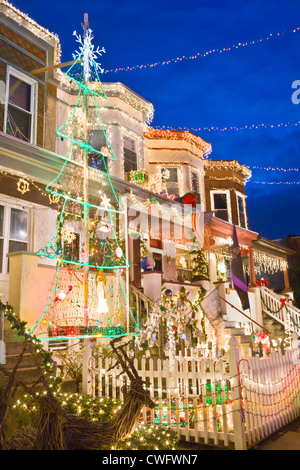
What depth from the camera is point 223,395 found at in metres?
5.76

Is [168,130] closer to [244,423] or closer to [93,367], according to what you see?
[93,367]

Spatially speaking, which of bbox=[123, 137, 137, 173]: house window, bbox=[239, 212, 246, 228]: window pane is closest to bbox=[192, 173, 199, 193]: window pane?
bbox=[123, 137, 137, 173]: house window

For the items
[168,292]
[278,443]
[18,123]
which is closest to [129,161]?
[18,123]

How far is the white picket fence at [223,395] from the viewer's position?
18.6ft

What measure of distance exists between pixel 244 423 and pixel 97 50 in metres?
8.80

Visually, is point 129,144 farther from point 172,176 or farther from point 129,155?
point 172,176

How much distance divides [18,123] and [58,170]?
2.53m

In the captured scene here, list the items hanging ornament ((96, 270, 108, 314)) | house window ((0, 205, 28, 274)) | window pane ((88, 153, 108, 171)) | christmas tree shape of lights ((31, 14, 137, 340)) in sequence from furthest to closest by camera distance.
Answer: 1. window pane ((88, 153, 108, 171))
2. house window ((0, 205, 28, 274))
3. hanging ornament ((96, 270, 108, 314))
4. christmas tree shape of lights ((31, 14, 137, 340))

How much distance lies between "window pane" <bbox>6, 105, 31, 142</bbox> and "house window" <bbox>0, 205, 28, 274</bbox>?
2.20 m

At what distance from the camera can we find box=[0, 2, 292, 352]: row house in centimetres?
901

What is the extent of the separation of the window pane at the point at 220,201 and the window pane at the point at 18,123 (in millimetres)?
11514

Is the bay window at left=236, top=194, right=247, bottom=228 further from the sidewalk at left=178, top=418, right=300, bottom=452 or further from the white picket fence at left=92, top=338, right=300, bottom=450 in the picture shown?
the sidewalk at left=178, top=418, right=300, bottom=452

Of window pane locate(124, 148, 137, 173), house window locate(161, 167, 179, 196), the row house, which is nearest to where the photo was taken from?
the row house

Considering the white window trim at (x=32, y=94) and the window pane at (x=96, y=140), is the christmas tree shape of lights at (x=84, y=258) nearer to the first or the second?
the white window trim at (x=32, y=94)
